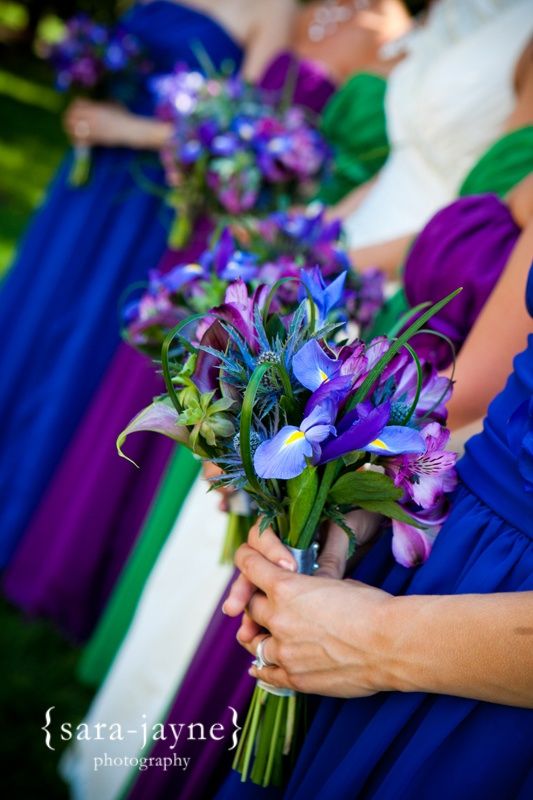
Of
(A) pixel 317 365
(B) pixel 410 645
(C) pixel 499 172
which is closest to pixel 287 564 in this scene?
(B) pixel 410 645

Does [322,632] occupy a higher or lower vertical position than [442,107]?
lower

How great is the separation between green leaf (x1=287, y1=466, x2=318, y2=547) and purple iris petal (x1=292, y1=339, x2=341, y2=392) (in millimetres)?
125

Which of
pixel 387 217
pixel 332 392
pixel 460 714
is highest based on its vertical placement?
pixel 387 217

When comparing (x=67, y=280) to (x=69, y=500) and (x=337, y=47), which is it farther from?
(x=337, y=47)

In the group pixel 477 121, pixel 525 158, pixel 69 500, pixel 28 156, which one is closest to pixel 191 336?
pixel 525 158

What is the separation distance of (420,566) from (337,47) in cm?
316

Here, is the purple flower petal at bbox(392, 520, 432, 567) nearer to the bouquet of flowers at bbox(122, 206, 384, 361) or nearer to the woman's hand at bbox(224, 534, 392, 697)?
the woman's hand at bbox(224, 534, 392, 697)

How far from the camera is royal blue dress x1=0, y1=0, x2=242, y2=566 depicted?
347 centimetres

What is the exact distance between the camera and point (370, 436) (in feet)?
3.23

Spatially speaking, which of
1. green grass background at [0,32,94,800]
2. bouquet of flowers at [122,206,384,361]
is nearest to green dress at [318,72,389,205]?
bouquet of flowers at [122,206,384,361]

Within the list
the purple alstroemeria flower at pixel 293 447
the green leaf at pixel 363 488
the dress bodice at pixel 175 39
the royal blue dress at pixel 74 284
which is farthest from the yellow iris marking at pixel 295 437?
the dress bodice at pixel 175 39

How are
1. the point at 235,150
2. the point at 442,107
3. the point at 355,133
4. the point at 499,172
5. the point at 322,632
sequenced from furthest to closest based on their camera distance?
the point at 355,133 < the point at 235,150 < the point at 442,107 < the point at 499,172 < the point at 322,632

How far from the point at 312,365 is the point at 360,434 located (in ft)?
0.36

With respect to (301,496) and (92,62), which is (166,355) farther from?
(92,62)
